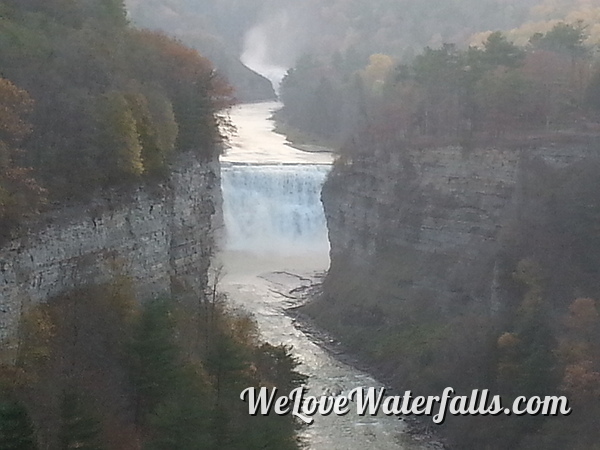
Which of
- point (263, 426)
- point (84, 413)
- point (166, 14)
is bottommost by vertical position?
point (263, 426)

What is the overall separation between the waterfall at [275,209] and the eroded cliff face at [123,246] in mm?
25001

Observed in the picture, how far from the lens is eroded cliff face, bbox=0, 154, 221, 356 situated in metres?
18.3

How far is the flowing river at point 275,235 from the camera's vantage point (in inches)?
1485

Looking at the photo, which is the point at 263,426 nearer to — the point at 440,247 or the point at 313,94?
the point at 440,247

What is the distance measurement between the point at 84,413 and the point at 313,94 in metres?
59.1

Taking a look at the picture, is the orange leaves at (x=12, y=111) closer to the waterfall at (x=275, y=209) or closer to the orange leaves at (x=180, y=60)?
the orange leaves at (x=180, y=60)

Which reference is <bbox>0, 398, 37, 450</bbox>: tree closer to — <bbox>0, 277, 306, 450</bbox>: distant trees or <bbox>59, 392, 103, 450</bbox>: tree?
<bbox>0, 277, 306, 450</bbox>: distant trees

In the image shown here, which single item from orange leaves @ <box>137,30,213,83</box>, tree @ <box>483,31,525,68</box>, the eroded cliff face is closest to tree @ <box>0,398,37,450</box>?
the eroded cliff face

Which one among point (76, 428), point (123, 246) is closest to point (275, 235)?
point (123, 246)

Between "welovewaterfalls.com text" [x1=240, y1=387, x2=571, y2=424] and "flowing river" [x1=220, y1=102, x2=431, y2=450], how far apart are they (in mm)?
1877

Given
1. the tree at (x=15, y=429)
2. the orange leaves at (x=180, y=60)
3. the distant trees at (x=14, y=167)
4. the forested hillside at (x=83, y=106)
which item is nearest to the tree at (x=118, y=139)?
the forested hillside at (x=83, y=106)

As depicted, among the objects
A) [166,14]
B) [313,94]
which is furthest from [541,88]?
[166,14]

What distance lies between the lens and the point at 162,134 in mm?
23875

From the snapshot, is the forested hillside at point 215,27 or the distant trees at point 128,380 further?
the forested hillside at point 215,27
